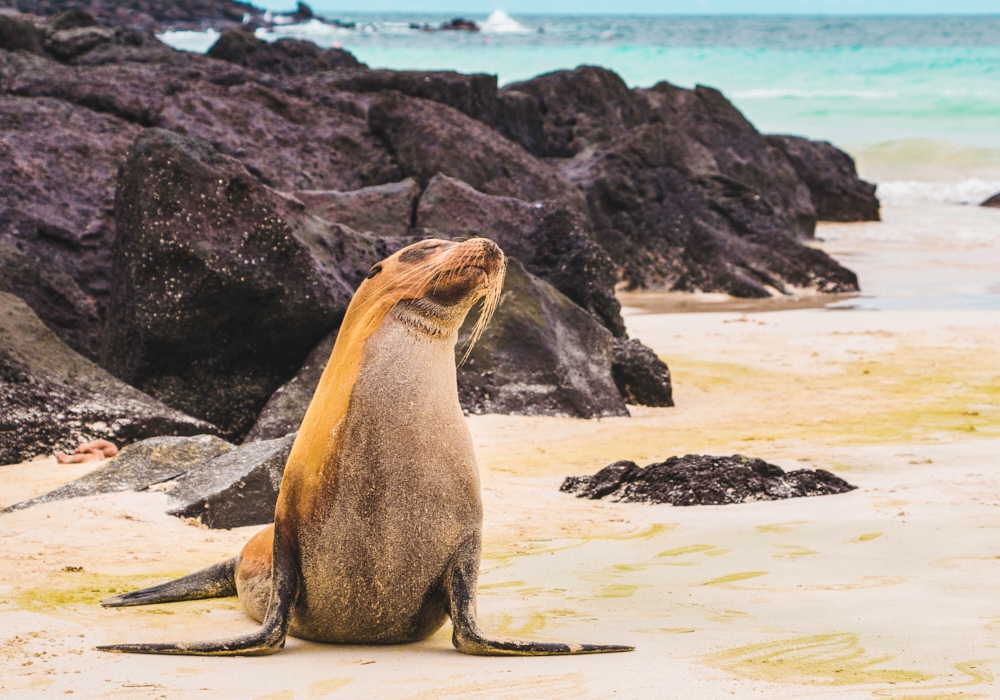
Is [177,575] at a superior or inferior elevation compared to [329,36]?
inferior

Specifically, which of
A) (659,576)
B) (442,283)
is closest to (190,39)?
(659,576)

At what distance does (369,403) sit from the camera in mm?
3498

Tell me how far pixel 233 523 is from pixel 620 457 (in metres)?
2.55

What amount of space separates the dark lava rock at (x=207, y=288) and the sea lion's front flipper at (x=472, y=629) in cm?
431

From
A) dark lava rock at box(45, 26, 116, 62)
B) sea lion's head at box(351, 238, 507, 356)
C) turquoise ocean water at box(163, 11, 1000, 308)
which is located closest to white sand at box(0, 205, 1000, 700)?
sea lion's head at box(351, 238, 507, 356)

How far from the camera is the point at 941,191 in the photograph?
99.3 ft

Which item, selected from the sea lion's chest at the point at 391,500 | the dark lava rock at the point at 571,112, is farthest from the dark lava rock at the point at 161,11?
the sea lion's chest at the point at 391,500

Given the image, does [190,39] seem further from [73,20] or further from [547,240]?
[547,240]

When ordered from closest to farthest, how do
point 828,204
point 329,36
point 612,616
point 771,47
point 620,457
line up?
point 612,616 < point 620,457 < point 828,204 < point 771,47 < point 329,36

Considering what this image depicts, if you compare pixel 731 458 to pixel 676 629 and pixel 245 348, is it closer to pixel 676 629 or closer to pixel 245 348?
pixel 676 629

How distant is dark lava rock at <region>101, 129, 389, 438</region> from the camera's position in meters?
7.31

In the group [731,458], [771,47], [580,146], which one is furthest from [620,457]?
[771,47]

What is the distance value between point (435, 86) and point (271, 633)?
13.9m

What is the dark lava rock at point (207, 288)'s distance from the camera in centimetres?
731
